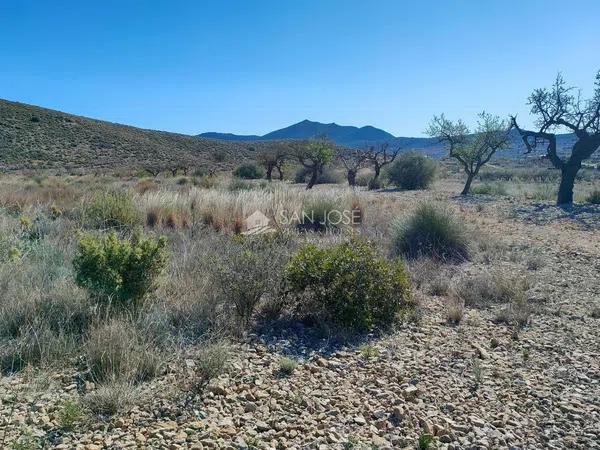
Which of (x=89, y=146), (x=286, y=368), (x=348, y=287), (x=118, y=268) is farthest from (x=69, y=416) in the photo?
(x=89, y=146)

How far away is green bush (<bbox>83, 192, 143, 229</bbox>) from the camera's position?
7.94m

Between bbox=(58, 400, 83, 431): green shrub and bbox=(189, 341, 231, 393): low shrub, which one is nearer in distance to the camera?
bbox=(58, 400, 83, 431): green shrub

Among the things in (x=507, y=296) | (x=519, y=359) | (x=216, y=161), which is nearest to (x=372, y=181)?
(x=507, y=296)

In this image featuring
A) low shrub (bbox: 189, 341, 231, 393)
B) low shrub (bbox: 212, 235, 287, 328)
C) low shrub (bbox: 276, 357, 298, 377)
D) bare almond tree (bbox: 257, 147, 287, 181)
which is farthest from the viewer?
bare almond tree (bbox: 257, 147, 287, 181)

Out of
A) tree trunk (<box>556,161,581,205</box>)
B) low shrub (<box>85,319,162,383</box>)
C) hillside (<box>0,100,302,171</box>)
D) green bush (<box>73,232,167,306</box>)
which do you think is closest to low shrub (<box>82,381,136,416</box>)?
low shrub (<box>85,319,162,383</box>)

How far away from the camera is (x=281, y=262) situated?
478 cm

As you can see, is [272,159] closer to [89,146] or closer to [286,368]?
[286,368]

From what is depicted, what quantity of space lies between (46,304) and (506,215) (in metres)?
12.4

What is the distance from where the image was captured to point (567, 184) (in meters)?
16.5

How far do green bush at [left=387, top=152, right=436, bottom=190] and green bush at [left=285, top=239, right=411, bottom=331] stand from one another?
20588 millimetres

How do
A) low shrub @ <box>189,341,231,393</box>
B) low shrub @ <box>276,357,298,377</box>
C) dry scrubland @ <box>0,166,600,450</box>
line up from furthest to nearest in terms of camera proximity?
1. low shrub @ <box>276,357,298,377</box>
2. low shrub @ <box>189,341,231,393</box>
3. dry scrubland @ <box>0,166,600,450</box>

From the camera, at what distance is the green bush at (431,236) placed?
24.6 ft

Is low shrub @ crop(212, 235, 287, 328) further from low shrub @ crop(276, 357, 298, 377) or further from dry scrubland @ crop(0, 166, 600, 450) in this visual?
low shrub @ crop(276, 357, 298, 377)

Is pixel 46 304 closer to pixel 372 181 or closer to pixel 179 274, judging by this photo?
pixel 179 274
